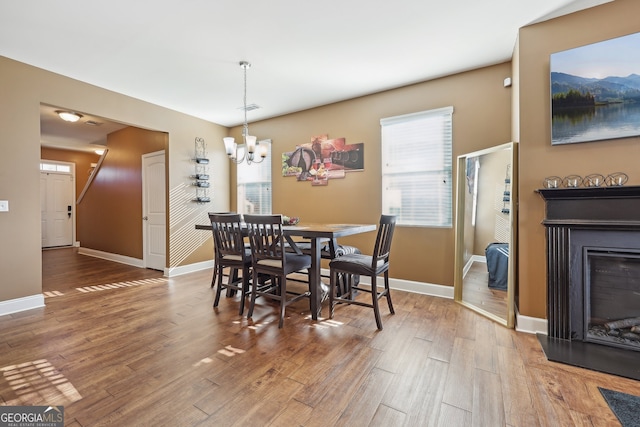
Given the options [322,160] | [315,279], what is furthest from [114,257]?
[315,279]

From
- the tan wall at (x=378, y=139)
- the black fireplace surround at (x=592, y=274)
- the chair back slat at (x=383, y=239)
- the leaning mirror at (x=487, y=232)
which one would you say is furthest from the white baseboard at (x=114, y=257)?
the black fireplace surround at (x=592, y=274)

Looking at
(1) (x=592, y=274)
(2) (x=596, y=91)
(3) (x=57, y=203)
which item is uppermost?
(2) (x=596, y=91)

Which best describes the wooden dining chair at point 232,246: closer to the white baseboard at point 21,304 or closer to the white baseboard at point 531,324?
the white baseboard at point 21,304

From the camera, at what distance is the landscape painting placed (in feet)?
6.73

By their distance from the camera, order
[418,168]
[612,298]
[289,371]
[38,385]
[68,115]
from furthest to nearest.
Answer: [68,115] < [418,168] < [612,298] < [289,371] < [38,385]

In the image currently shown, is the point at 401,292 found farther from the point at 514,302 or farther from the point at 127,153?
the point at 127,153

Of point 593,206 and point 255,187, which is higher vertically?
point 255,187

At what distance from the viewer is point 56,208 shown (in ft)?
24.1

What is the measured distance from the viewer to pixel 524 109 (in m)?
2.44

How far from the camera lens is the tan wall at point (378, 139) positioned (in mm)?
3133

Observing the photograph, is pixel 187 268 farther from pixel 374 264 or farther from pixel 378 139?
pixel 378 139

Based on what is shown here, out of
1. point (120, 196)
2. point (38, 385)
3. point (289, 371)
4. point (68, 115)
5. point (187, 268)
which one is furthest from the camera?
point (120, 196)

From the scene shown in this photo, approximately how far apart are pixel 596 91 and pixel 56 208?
34.9 ft

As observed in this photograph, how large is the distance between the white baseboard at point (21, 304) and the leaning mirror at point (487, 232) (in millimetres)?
4738
